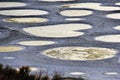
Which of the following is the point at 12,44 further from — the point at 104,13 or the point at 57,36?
the point at 104,13

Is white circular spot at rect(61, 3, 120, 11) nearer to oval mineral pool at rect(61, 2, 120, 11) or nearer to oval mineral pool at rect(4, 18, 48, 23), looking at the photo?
oval mineral pool at rect(61, 2, 120, 11)

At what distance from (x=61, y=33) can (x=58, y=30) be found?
27 centimetres

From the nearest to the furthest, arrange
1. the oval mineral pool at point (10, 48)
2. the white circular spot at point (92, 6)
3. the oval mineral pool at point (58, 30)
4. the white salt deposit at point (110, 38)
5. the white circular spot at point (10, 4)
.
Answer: the oval mineral pool at point (10, 48), the white salt deposit at point (110, 38), the oval mineral pool at point (58, 30), the white circular spot at point (92, 6), the white circular spot at point (10, 4)

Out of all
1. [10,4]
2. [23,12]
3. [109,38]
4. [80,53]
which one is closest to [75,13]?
[23,12]

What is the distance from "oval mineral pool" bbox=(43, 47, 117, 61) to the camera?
26.4ft

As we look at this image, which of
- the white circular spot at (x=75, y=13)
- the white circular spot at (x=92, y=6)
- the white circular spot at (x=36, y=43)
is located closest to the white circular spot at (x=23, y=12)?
the white circular spot at (x=75, y=13)

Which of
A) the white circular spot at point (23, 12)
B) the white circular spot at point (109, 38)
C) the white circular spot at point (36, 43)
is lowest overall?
the white circular spot at point (23, 12)

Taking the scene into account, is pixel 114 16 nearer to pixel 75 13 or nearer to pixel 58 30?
pixel 75 13

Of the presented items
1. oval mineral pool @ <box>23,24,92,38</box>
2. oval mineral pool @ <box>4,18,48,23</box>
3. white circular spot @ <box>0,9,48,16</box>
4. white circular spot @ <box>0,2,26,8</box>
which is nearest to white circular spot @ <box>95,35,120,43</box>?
oval mineral pool @ <box>23,24,92,38</box>

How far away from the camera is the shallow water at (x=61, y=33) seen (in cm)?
750

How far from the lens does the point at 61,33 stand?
9805 millimetres

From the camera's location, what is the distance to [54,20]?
11.1 m

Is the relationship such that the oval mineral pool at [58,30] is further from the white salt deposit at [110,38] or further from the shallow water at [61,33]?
the white salt deposit at [110,38]

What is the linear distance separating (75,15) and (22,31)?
1.96 metres
